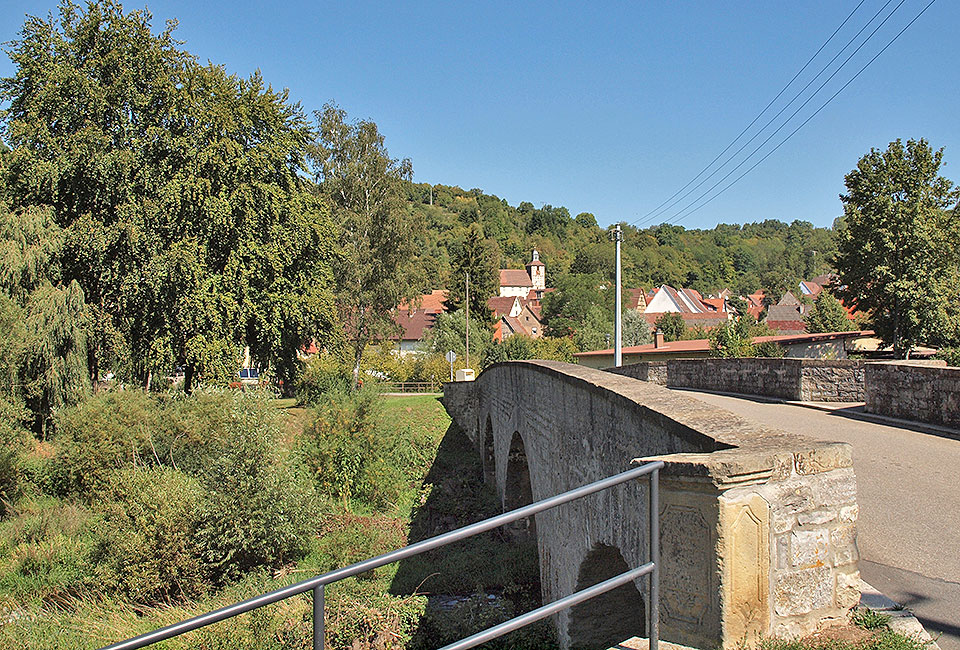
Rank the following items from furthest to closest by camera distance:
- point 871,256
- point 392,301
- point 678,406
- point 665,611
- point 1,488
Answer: point 392,301, point 871,256, point 1,488, point 678,406, point 665,611

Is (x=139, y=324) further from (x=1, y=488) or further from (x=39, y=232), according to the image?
(x=1, y=488)

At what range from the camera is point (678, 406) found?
4.37 metres

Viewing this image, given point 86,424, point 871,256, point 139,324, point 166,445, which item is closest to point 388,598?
point 166,445

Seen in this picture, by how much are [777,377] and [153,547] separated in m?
13.5

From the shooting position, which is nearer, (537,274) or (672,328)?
(672,328)

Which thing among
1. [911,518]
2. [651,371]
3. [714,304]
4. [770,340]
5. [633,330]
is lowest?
[911,518]

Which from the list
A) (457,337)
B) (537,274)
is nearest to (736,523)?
(457,337)

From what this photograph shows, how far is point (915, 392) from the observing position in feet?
34.3

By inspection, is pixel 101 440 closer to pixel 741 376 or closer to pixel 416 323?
pixel 741 376

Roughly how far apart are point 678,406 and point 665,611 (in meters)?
1.75

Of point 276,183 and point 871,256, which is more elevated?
point 276,183

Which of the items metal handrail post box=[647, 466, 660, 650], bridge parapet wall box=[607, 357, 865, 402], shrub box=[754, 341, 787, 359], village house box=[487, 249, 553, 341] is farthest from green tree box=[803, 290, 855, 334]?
metal handrail post box=[647, 466, 660, 650]

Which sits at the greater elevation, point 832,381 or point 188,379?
point 832,381

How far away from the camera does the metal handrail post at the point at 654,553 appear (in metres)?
2.57
